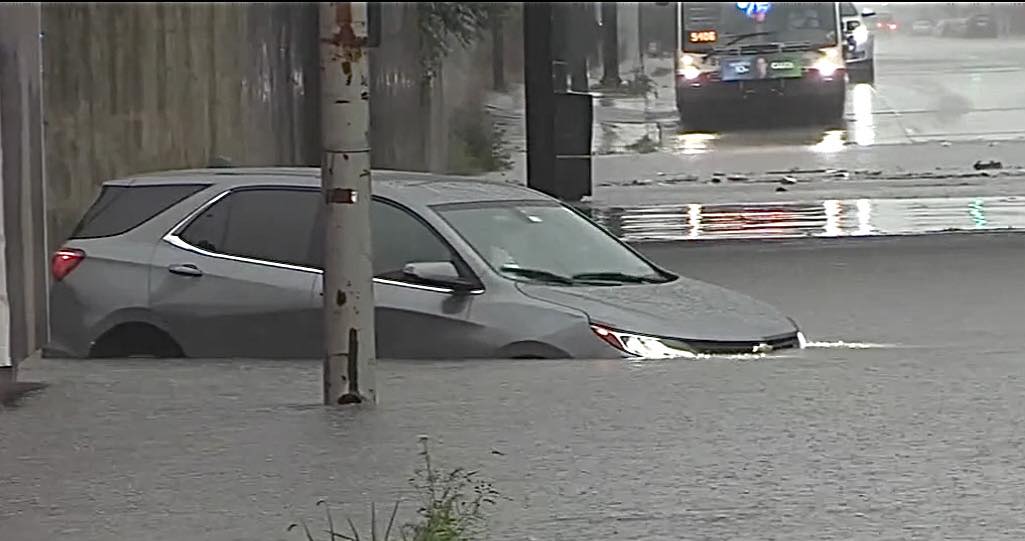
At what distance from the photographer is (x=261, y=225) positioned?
38.2 ft

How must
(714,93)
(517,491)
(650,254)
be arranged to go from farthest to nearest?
(714,93) → (650,254) → (517,491)

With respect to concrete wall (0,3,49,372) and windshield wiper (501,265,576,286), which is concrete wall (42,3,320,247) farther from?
windshield wiper (501,265,576,286)

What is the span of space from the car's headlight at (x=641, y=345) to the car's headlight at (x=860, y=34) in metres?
12.9

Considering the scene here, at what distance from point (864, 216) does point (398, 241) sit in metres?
8.65

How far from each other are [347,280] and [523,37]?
44.5 ft

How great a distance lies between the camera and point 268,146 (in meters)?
19.3

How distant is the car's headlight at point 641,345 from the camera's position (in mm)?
10641

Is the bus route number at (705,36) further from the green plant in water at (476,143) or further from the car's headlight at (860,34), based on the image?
the green plant in water at (476,143)

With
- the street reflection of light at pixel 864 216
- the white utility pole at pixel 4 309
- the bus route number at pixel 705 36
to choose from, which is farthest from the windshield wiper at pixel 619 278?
the bus route number at pixel 705 36

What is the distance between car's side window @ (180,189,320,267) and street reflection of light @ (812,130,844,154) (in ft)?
39.5

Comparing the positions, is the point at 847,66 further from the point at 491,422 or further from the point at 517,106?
the point at 491,422

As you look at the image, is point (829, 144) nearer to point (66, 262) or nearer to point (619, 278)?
point (619, 278)

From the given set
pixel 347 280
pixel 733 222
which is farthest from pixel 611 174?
pixel 347 280

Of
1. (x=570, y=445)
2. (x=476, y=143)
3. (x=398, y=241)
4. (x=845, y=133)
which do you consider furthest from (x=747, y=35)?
(x=570, y=445)
